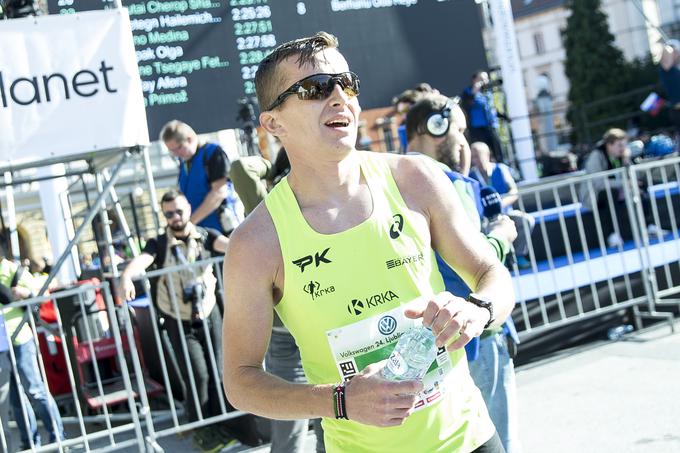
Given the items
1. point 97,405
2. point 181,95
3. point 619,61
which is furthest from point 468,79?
point 619,61

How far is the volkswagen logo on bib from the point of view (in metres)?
2.02

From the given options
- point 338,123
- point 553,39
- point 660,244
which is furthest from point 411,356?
point 553,39

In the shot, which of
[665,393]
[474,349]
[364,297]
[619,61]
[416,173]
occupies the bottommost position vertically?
[665,393]

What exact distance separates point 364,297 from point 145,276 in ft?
13.1

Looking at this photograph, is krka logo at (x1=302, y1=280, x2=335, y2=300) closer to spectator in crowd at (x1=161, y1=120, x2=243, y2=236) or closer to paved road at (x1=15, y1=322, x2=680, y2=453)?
paved road at (x1=15, y1=322, x2=680, y2=453)

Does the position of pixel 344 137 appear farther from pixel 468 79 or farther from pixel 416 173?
pixel 468 79

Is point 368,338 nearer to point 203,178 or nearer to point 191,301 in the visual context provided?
point 191,301

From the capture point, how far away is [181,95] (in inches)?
282

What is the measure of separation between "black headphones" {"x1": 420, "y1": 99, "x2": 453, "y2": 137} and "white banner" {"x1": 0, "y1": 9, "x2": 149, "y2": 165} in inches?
89.4

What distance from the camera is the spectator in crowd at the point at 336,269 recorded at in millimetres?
2021

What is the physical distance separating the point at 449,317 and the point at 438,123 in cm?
189

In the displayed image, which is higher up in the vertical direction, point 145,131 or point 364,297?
point 145,131

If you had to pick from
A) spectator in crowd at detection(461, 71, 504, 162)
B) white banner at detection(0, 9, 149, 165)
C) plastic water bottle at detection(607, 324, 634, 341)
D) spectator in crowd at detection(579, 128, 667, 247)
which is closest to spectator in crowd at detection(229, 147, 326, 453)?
white banner at detection(0, 9, 149, 165)

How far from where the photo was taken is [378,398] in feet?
5.76
